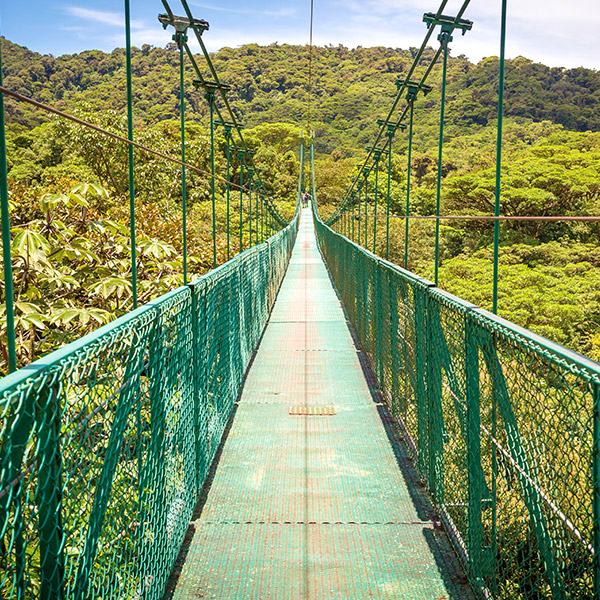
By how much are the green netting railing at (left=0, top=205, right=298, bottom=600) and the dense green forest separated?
0.52m

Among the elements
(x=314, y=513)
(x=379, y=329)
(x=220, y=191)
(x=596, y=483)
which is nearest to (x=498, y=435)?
(x=314, y=513)

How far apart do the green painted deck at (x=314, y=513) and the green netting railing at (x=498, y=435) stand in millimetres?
140

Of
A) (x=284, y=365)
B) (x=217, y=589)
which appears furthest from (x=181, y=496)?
(x=284, y=365)

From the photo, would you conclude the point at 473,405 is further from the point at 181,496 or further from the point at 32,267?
the point at 32,267

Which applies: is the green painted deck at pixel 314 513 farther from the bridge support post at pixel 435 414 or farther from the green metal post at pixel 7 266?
the green metal post at pixel 7 266

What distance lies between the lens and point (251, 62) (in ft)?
289

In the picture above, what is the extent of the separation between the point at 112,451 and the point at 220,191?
85.2ft

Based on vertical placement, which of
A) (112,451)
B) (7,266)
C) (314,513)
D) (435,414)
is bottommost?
(314,513)

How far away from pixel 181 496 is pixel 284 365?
282 cm

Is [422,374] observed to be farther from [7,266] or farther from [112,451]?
[7,266]

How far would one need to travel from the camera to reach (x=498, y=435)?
6.94ft

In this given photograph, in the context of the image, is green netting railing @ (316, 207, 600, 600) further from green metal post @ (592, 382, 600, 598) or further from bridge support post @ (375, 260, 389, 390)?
bridge support post @ (375, 260, 389, 390)

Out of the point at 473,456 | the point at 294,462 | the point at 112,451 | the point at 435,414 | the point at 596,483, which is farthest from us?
the point at 294,462

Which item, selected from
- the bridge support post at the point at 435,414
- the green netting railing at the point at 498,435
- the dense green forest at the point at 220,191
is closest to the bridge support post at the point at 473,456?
the green netting railing at the point at 498,435
